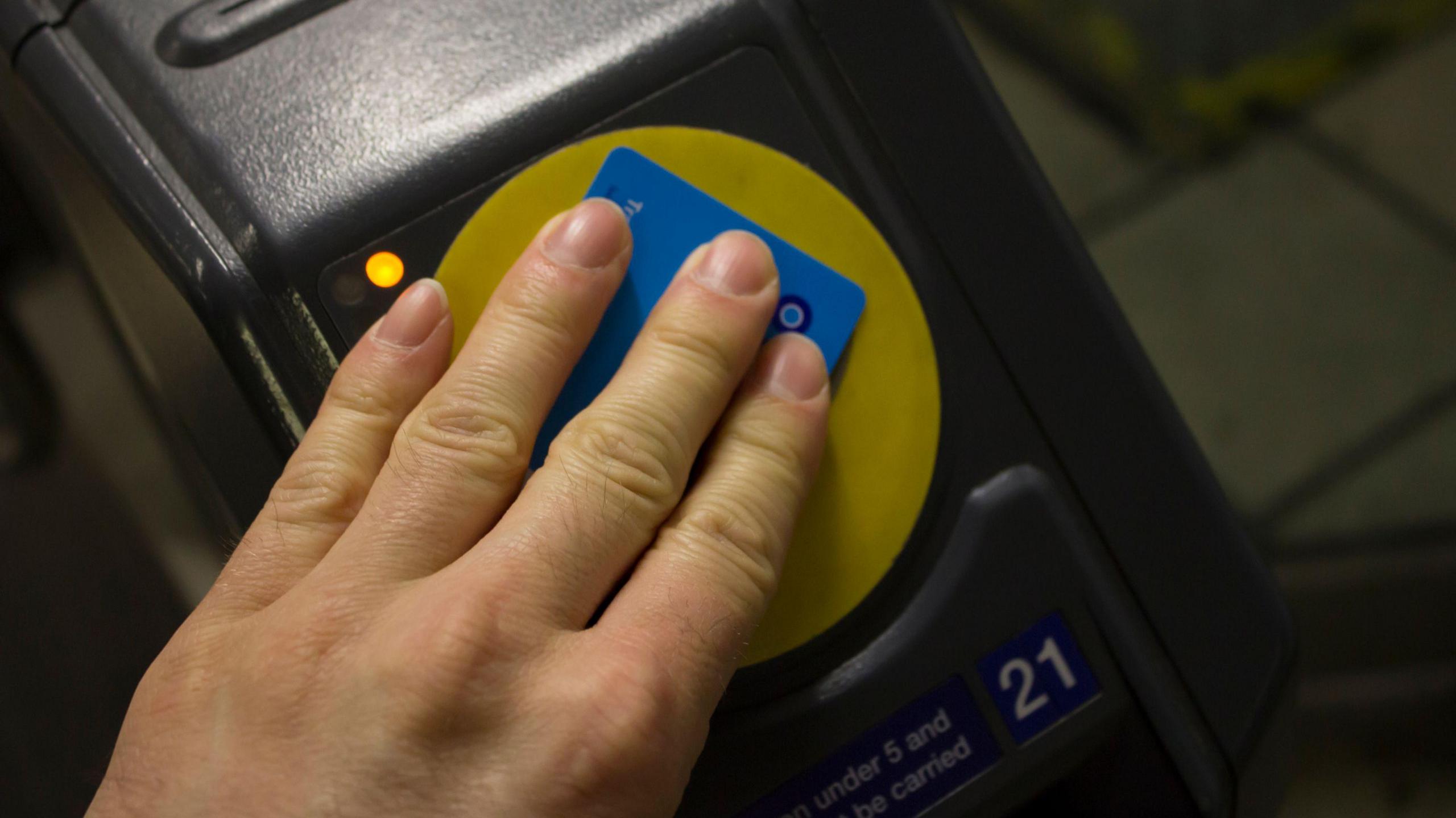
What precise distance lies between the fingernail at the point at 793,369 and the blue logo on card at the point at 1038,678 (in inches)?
6.7

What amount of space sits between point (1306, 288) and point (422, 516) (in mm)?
1584

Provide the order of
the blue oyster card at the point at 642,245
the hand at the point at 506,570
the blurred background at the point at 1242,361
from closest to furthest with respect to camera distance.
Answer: the hand at the point at 506,570
the blue oyster card at the point at 642,245
the blurred background at the point at 1242,361

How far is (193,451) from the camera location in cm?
65

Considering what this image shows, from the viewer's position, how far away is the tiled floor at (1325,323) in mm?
1393

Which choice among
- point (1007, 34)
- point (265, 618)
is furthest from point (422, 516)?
point (1007, 34)

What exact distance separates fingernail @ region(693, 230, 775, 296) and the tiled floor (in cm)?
113

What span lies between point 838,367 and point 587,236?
0.14 metres

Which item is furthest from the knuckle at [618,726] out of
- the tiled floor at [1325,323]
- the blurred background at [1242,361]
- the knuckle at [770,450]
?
the tiled floor at [1325,323]

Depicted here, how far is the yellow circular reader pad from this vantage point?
22.1 inches

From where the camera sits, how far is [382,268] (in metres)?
0.55

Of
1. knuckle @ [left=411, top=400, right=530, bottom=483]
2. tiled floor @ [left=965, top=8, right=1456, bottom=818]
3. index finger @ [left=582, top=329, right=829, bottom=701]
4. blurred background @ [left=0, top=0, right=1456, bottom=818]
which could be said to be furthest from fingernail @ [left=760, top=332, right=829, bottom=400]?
tiled floor @ [left=965, top=8, right=1456, bottom=818]

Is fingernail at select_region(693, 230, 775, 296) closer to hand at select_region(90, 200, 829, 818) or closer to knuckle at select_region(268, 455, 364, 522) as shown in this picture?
hand at select_region(90, 200, 829, 818)

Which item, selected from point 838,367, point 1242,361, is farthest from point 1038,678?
point 1242,361

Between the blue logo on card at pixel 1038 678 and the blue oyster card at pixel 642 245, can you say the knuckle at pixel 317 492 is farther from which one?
the blue logo on card at pixel 1038 678
